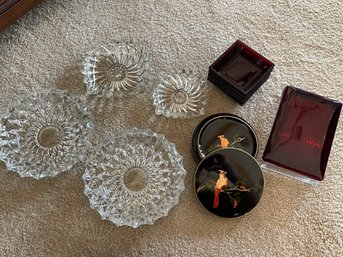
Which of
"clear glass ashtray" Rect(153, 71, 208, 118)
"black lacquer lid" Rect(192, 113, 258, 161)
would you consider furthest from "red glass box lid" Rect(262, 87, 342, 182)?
"clear glass ashtray" Rect(153, 71, 208, 118)

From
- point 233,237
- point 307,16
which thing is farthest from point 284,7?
point 233,237

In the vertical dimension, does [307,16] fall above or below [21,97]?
above

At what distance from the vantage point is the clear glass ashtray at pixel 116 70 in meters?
1.12

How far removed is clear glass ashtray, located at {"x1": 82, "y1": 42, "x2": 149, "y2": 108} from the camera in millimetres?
1124

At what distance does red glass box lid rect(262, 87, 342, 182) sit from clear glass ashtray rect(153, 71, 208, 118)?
0.63 ft

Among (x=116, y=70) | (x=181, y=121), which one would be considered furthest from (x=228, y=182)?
(x=116, y=70)

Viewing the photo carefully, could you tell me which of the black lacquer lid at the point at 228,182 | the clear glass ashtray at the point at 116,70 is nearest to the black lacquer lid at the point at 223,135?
the black lacquer lid at the point at 228,182

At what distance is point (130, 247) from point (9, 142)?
37 centimetres

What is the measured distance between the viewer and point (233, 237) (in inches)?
40.9

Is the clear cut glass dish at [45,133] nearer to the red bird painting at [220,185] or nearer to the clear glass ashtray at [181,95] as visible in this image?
the clear glass ashtray at [181,95]

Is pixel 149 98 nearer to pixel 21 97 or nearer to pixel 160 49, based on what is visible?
pixel 160 49

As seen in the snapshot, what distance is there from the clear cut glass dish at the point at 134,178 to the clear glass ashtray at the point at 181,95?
3.3 inches

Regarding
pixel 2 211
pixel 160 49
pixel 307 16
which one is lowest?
pixel 2 211

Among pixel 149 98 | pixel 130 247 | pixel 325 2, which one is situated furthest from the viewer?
pixel 325 2
